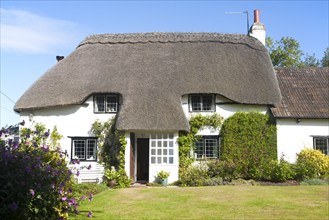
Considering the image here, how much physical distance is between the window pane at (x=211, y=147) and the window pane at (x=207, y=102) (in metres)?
1.72

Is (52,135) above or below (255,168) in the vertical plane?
above

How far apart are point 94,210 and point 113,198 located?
7.50 feet

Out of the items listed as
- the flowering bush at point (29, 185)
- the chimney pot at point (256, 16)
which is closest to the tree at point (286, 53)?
the chimney pot at point (256, 16)

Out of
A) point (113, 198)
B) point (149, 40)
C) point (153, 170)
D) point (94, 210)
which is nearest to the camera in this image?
point (94, 210)

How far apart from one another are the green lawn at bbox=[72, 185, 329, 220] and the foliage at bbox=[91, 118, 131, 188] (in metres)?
4.07

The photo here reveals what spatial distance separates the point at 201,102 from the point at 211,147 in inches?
96.4

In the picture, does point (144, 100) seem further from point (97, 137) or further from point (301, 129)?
point (301, 129)

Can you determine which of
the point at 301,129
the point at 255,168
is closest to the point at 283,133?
the point at 301,129

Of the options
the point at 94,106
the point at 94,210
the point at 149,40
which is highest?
the point at 149,40

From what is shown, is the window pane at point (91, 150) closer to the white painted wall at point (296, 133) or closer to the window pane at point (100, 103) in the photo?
the window pane at point (100, 103)

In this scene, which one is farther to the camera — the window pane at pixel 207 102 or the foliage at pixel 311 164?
the window pane at pixel 207 102

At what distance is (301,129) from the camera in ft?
65.3

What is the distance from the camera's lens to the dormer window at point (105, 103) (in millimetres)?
20266

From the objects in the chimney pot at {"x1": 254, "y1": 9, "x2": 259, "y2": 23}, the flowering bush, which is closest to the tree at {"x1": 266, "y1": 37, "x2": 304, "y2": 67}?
the chimney pot at {"x1": 254, "y1": 9, "x2": 259, "y2": 23}
